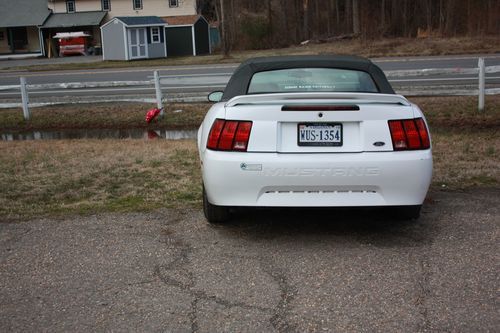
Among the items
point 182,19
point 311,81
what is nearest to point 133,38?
point 182,19

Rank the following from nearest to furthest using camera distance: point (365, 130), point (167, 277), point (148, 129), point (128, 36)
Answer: point (167, 277) → point (365, 130) → point (148, 129) → point (128, 36)

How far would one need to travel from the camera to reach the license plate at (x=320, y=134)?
15.6ft

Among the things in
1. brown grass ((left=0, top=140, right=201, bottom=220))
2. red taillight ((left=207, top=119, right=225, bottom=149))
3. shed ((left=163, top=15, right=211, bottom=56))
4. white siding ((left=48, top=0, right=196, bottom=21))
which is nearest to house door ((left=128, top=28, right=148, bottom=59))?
shed ((left=163, top=15, right=211, bottom=56))

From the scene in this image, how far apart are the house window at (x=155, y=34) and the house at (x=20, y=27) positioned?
1276cm

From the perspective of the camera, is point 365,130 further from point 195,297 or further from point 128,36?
point 128,36

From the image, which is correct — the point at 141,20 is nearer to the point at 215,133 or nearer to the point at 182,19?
the point at 182,19

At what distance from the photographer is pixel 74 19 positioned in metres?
51.0

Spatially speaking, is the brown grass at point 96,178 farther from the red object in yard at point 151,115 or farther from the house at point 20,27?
the house at point 20,27

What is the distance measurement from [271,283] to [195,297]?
0.53m

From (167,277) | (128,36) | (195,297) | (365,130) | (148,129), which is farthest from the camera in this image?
(128,36)

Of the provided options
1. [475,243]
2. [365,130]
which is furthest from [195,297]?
[475,243]

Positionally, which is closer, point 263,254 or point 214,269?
→ point 214,269

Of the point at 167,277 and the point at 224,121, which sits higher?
the point at 224,121

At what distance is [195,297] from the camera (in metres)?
4.02
